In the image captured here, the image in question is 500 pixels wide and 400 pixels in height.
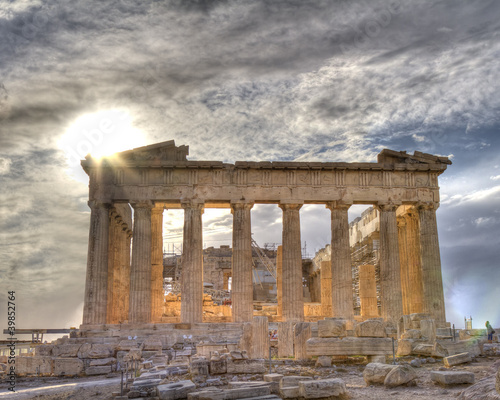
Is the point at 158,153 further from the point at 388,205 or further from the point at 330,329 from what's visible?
the point at 330,329

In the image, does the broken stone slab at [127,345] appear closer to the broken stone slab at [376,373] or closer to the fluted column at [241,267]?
the fluted column at [241,267]

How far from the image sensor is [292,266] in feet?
93.8

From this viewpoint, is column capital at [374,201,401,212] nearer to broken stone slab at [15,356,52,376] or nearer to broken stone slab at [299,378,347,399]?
broken stone slab at [15,356,52,376]

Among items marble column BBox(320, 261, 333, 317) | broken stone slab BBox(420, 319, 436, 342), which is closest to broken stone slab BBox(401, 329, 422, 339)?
broken stone slab BBox(420, 319, 436, 342)

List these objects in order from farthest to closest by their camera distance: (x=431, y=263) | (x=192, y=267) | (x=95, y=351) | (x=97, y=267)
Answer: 1. (x=431, y=263)
2. (x=192, y=267)
3. (x=97, y=267)
4. (x=95, y=351)

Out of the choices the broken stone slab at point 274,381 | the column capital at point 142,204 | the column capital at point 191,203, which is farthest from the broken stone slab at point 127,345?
the broken stone slab at point 274,381

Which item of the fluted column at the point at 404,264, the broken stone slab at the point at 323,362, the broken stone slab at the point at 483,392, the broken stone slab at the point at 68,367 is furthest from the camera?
the fluted column at the point at 404,264

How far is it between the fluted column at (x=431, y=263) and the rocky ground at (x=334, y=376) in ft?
33.8

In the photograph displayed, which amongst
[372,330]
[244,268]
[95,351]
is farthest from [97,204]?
[372,330]

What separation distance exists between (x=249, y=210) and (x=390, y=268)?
7824 mm

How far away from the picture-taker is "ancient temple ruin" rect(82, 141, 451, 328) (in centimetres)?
2805

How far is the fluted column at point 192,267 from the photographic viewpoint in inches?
1089

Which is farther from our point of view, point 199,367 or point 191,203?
point 191,203

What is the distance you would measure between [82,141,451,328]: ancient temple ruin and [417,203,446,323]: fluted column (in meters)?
A: 0.05
